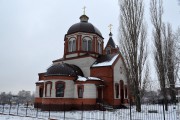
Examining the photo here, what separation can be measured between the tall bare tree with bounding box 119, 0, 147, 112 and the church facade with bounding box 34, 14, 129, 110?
52.9 inches

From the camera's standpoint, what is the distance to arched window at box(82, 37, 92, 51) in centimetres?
2633

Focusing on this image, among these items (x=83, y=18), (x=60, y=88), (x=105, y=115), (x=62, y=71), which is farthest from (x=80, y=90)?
(x=83, y=18)

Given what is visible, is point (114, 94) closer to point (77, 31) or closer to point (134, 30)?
point (134, 30)

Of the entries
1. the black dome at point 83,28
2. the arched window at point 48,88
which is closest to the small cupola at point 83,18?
the black dome at point 83,28

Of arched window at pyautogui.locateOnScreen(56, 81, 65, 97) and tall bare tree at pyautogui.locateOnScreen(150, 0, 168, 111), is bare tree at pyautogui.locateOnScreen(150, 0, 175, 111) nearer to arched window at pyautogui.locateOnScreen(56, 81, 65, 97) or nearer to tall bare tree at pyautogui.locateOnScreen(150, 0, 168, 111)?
tall bare tree at pyautogui.locateOnScreen(150, 0, 168, 111)

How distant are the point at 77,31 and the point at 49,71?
290 inches

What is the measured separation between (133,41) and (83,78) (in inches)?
269

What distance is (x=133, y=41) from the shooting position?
19.1 meters

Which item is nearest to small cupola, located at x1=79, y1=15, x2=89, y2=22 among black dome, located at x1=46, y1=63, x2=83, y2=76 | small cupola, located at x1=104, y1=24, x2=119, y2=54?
small cupola, located at x1=104, y1=24, x2=119, y2=54

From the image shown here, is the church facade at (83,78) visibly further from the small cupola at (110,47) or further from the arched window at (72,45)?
the small cupola at (110,47)

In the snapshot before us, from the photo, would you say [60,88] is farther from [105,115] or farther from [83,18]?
[83,18]

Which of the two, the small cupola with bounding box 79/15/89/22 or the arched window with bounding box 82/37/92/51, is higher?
the small cupola with bounding box 79/15/89/22

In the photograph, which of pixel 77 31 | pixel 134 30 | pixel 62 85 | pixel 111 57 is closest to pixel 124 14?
pixel 134 30

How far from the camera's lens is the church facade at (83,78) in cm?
2100
